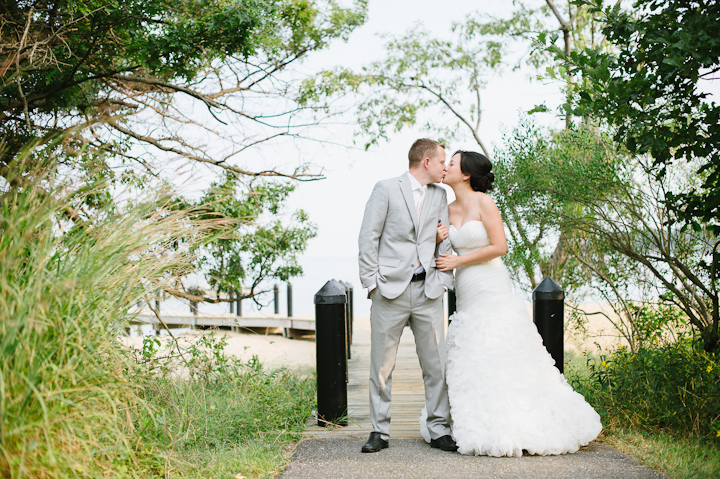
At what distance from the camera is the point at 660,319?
5793 millimetres

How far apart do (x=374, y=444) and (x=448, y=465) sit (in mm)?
541

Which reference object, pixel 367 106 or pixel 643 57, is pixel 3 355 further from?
pixel 367 106

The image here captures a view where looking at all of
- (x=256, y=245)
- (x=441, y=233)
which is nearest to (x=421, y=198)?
(x=441, y=233)

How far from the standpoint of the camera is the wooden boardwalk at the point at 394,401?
4.18 meters

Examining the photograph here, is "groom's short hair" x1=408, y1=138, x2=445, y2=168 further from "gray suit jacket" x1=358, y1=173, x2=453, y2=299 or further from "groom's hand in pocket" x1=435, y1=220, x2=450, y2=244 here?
"groom's hand in pocket" x1=435, y1=220, x2=450, y2=244

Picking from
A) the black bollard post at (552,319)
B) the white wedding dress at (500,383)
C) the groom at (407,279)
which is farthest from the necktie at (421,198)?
the black bollard post at (552,319)

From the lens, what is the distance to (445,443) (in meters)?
3.63

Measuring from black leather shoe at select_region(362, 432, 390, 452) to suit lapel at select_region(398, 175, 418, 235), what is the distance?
4.42ft

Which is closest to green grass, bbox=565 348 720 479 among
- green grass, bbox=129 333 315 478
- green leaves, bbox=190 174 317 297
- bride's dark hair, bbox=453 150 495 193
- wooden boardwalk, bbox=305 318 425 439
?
wooden boardwalk, bbox=305 318 425 439

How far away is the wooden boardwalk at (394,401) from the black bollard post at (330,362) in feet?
0.40

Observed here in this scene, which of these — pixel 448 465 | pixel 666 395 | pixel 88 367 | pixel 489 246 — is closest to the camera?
pixel 88 367

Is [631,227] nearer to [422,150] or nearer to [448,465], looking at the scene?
[422,150]

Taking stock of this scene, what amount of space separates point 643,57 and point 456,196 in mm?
1467

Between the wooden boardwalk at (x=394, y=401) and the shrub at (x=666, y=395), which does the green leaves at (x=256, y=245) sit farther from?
the shrub at (x=666, y=395)
